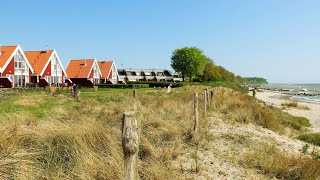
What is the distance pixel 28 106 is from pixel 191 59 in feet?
267

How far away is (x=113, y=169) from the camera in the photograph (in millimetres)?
5230

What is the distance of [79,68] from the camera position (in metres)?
60.6

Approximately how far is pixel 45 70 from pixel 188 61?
55395 millimetres

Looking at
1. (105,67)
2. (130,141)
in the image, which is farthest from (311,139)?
(105,67)

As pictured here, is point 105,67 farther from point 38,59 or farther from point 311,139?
point 311,139

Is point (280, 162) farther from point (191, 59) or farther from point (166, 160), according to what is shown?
point (191, 59)

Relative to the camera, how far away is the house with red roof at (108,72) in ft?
222

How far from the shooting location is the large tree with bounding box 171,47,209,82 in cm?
9512

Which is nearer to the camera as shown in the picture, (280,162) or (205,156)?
(280,162)

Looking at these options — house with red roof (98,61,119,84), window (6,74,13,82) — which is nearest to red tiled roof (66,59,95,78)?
house with red roof (98,61,119,84)

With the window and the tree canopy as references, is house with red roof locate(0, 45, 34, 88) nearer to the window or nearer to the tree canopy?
the window

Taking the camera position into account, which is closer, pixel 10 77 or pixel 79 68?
pixel 10 77

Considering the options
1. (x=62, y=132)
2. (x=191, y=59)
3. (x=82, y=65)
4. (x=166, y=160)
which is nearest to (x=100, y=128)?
(x=62, y=132)

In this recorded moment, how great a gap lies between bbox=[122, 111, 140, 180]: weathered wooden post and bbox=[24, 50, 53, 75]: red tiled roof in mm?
44904
